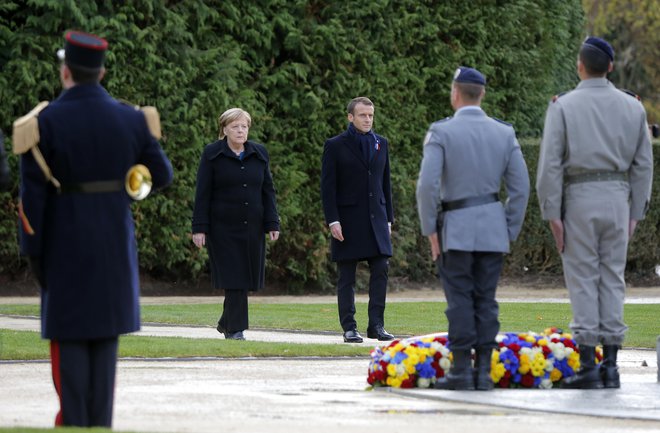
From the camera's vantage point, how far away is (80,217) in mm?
6805

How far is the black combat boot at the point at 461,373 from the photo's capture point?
8.95m

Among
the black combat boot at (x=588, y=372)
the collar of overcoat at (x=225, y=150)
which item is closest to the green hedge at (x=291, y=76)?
the collar of overcoat at (x=225, y=150)

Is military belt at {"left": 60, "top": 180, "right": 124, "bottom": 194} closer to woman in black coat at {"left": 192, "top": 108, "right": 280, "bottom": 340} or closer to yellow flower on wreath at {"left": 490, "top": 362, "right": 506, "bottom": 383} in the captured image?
yellow flower on wreath at {"left": 490, "top": 362, "right": 506, "bottom": 383}

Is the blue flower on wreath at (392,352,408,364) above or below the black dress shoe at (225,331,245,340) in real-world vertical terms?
above

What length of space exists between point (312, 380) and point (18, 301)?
873 cm

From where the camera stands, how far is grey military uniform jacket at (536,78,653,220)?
29.9 ft

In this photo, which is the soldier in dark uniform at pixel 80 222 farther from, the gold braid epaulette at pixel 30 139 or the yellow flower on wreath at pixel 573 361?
the yellow flower on wreath at pixel 573 361

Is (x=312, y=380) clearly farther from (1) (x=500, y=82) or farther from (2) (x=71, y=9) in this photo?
(1) (x=500, y=82)

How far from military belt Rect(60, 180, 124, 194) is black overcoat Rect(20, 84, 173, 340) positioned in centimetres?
1

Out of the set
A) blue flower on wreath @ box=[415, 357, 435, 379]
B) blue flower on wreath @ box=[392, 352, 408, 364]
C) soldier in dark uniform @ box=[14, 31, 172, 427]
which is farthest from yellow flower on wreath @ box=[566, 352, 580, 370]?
soldier in dark uniform @ box=[14, 31, 172, 427]

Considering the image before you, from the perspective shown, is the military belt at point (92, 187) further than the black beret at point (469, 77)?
No

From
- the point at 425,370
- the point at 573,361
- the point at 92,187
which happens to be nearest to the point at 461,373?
the point at 425,370

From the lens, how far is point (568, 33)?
24188 millimetres

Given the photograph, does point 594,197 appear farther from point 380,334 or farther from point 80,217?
point 380,334
